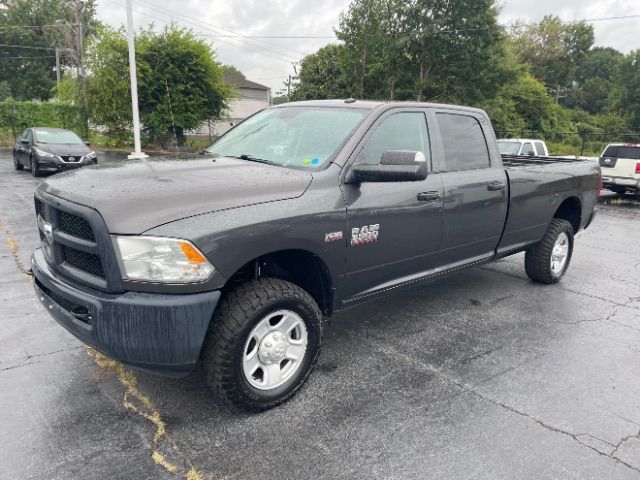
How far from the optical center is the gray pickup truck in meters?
2.49

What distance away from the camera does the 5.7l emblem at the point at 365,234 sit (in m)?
3.32

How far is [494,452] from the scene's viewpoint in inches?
106

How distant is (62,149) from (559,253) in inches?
518

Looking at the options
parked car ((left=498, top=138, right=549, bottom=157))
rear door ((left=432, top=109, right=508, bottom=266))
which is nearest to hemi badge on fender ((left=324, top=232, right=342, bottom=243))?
rear door ((left=432, top=109, right=508, bottom=266))

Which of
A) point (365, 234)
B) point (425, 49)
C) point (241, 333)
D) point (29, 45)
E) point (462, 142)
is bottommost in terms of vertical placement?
point (241, 333)

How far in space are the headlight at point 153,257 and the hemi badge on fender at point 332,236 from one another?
95cm

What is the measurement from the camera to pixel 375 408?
3.09 metres

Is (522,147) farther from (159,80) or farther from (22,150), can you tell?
(159,80)

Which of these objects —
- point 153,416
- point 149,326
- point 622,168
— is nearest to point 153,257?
point 149,326

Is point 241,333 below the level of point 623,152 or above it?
below

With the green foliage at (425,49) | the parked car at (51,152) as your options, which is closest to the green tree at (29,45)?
the green foliage at (425,49)

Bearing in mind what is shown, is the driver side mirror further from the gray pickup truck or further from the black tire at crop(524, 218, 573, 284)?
the black tire at crop(524, 218, 573, 284)

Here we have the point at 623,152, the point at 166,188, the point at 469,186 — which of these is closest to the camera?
the point at 166,188

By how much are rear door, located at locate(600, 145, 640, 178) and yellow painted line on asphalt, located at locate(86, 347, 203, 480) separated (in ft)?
47.9
